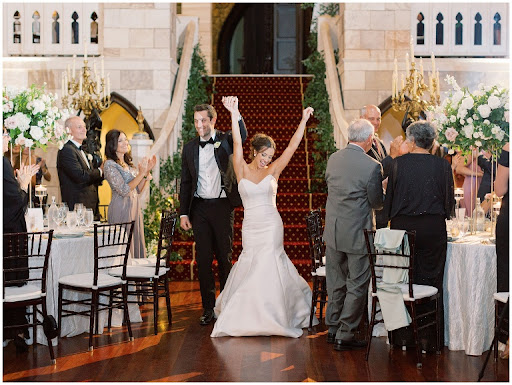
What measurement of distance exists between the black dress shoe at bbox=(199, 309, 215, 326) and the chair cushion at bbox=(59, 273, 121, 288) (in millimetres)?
911

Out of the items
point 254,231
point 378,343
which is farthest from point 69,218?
point 378,343

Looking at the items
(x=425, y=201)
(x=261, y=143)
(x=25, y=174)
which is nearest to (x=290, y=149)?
(x=261, y=143)

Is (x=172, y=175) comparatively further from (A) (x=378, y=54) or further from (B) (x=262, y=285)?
(B) (x=262, y=285)

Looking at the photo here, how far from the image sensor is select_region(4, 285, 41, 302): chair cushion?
17.2 feet

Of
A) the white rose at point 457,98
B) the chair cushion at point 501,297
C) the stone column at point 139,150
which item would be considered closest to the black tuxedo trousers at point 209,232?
the white rose at point 457,98

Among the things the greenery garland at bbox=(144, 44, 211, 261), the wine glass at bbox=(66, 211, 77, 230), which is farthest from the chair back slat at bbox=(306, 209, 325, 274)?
the greenery garland at bbox=(144, 44, 211, 261)

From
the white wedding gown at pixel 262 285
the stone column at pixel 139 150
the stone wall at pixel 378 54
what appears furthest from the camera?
the stone wall at pixel 378 54

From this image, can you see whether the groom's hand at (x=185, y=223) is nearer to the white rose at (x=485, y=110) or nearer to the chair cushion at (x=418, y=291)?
the chair cushion at (x=418, y=291)

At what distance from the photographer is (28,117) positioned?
20.9 feet

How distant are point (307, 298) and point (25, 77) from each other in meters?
6.83

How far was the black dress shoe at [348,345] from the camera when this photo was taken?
5625 mm

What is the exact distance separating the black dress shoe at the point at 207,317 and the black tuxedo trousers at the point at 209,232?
0.04 metres

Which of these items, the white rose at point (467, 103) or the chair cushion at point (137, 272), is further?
the chair cushion at point (137, 272)

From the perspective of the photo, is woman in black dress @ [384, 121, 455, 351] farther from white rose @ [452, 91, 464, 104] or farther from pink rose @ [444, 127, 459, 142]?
white rose @ [452, 91, 464, 104]
